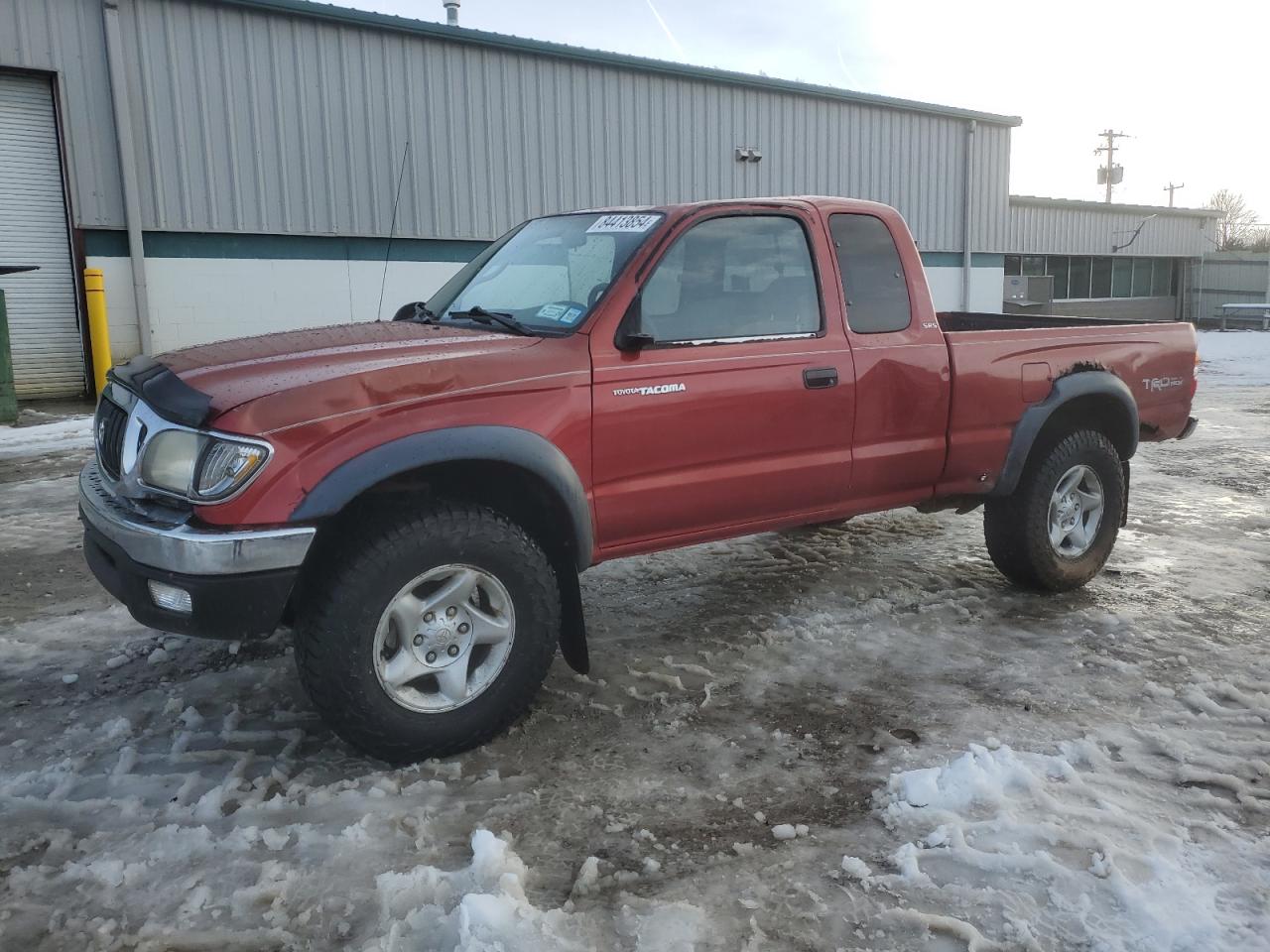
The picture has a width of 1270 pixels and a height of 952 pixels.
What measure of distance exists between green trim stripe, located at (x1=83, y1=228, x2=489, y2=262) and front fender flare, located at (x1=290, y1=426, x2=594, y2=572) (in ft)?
28.3

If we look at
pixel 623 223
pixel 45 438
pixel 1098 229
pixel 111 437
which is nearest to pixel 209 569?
pixel 111 437

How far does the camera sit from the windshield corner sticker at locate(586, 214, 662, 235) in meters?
4.12

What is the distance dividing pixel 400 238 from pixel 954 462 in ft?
37.6

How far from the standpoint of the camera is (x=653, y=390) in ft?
12.6

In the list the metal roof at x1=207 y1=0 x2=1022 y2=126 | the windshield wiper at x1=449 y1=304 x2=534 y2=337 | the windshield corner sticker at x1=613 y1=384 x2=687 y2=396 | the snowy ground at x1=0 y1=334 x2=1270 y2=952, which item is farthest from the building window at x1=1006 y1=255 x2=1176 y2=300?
the windshield corner sticker at x1=613 y1=384 x2=687 y2=396

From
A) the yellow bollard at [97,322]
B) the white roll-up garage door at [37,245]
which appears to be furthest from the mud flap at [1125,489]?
the white roll-up garage door at [37,245]

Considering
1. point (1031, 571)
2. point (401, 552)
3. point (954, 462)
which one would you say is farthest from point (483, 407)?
point (1031, 571)

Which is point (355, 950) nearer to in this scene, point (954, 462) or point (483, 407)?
point (483, 407)

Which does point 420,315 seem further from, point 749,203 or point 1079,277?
point 1079,277

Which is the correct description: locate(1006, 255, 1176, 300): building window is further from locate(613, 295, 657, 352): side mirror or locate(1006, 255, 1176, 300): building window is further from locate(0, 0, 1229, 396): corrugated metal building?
locate(613, 295, 657, 352): side mirror

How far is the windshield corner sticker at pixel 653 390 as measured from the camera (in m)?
3.77

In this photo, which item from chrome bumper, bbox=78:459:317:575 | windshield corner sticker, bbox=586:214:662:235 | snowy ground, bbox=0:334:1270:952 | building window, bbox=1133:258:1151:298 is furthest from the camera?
building window, bbox=1133:258:1151:298

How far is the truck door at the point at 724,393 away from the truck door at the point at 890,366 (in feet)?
0.38

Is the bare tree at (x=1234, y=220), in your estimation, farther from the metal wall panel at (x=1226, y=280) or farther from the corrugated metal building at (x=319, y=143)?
the corrugated metal building at (x=319, y=143)
